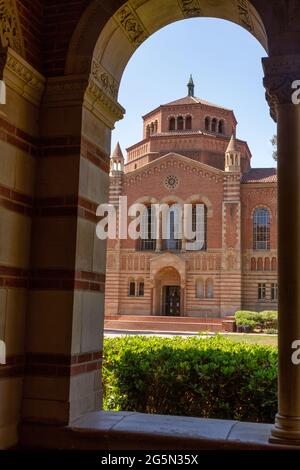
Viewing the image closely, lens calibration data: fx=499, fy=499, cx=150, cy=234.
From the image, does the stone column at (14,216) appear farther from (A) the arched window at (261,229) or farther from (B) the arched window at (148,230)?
(B) the arched window at (148,230)

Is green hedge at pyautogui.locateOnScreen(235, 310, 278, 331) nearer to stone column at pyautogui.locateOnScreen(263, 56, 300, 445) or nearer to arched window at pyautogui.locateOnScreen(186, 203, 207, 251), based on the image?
arched window at pyautogui.locateOnScreen(186, 203, 207, 251)

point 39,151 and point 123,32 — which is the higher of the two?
point 123,32

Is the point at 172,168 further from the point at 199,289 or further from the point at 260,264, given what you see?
the point at 260,264

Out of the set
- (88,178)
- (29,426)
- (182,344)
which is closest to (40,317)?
(29,426)

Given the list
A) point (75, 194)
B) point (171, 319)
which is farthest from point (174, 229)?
point (75, 194)

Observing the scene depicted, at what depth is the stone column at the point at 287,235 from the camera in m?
3.99

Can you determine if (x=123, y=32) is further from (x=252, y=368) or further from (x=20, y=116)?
(x=252, y=368)

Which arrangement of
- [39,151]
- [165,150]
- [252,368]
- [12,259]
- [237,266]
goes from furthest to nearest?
1. [165,150]
2. [237,266]
3. [252,368]
4. [39,151]
5. [12,259]

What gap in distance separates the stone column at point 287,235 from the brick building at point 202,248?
37032 mm

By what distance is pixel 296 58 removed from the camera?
436 centimetres

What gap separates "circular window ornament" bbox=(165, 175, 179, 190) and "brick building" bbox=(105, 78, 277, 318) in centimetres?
9

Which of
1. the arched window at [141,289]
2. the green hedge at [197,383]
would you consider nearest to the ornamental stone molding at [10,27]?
the green hedge at [197,383]

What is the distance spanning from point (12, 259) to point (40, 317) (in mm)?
612

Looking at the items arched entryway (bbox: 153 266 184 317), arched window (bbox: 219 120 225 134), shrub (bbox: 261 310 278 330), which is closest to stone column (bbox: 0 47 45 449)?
shrub (bbox: 261 310 278 330)
